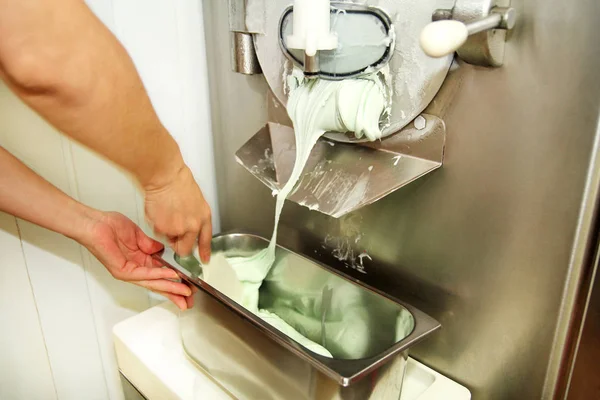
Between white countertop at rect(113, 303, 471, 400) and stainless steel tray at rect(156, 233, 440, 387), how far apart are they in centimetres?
7

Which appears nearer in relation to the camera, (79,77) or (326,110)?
(79,77)

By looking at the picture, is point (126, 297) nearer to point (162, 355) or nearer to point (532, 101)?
point (162, 355)

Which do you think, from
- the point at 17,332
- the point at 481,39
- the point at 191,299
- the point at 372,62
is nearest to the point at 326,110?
the point at 372,62

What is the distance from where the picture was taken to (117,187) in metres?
0.80

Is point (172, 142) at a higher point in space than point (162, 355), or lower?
higher

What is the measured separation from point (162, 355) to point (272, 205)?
0.28 metres

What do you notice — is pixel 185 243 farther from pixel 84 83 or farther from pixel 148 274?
pixel 84 83

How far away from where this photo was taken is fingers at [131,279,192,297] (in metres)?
0.62

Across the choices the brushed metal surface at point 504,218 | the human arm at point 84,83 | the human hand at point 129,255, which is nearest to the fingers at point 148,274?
the human hand at point 129,255

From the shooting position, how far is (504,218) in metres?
0.52

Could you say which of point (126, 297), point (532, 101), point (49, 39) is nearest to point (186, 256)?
point (126, 297)

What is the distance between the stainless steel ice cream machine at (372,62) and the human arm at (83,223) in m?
0.20

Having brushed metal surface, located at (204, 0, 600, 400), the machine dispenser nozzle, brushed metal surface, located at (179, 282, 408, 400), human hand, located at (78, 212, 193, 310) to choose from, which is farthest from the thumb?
the machine dispenser nozzle

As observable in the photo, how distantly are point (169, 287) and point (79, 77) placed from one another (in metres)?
0.29
